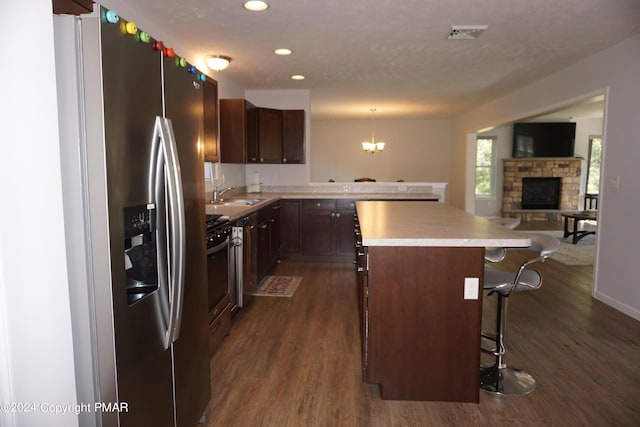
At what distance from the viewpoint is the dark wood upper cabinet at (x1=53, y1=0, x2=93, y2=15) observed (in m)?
1.14

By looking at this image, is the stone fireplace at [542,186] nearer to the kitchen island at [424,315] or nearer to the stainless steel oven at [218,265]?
the kitchen island at [424,315]

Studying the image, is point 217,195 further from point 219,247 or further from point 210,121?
point 219,247

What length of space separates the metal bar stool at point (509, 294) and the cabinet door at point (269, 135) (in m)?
3.79

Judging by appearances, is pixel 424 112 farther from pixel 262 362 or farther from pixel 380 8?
pixel 262 362

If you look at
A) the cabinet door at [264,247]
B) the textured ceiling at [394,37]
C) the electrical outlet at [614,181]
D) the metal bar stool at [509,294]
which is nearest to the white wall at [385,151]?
the textured ceiling at [394,37]

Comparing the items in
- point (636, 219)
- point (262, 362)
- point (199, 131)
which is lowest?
point (262, 362)

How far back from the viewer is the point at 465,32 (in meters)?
3.41

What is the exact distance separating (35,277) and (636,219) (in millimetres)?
4267

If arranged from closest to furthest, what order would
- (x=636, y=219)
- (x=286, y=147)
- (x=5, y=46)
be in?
(x=5, y=46), (x=636, y=219), (x=286, y=147)

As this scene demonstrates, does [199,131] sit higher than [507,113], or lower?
lower

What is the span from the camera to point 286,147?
5.92 meters

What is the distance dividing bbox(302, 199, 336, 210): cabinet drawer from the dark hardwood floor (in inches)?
65.7

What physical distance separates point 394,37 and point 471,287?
2337 mm

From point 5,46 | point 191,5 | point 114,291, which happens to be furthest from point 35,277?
point 191,5
